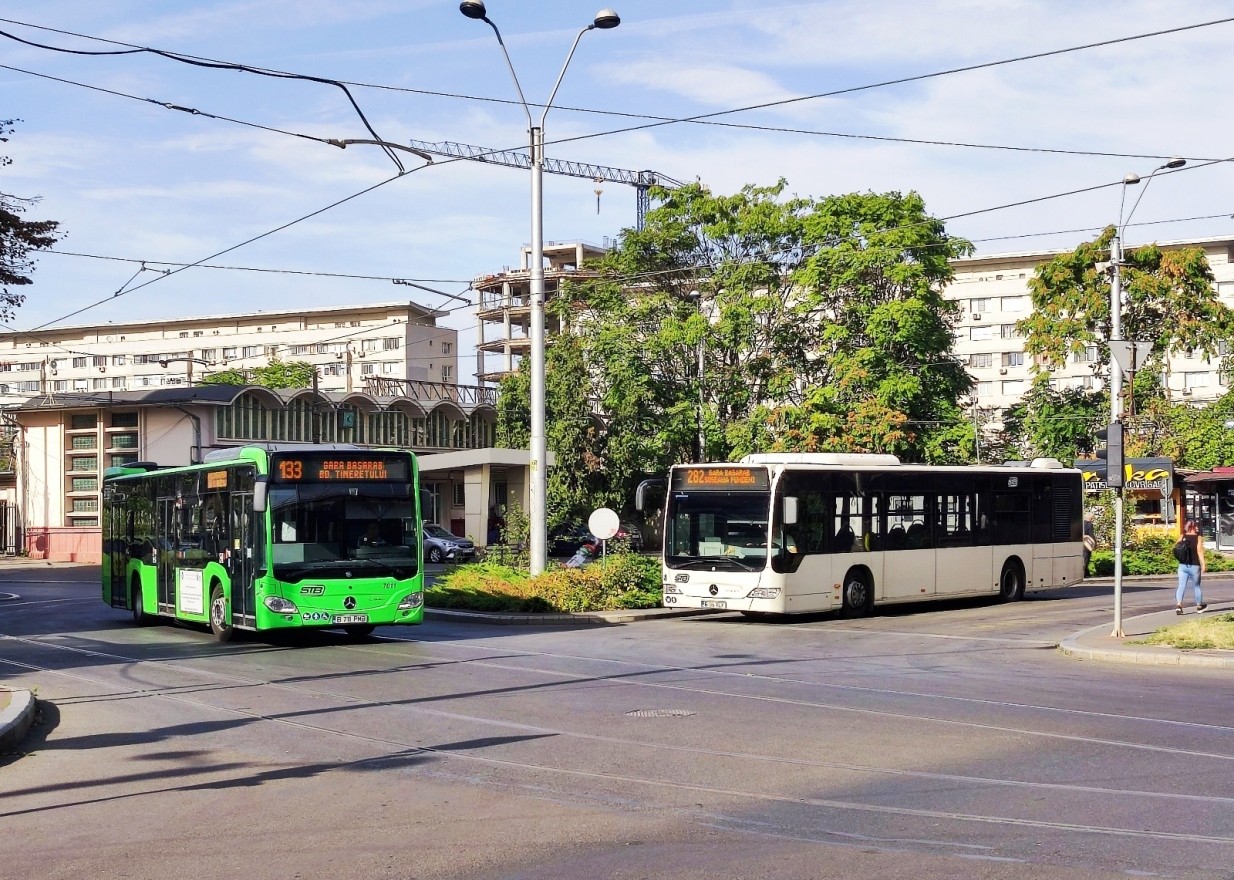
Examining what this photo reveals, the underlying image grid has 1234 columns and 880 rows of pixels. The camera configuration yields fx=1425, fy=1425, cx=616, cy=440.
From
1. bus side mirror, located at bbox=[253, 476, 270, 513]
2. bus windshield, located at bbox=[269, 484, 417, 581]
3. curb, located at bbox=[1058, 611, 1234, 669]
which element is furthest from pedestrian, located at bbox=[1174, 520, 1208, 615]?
bus side mirror, located at bbox=[253, 476, 270, 513]

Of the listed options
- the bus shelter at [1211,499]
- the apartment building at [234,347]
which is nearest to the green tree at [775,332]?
the bus shelter at [1211,499]

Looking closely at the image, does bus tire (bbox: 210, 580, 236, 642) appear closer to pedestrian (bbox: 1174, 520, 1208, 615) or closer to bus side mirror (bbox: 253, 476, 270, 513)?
bus side mirror (bbox: 253, 476, 270, 513)

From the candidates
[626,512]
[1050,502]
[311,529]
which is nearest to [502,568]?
[311,529]

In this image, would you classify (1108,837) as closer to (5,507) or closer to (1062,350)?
(1062,350)

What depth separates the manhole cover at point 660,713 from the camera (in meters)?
12.7

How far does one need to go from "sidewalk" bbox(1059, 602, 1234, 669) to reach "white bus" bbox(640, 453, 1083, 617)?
4651 mm

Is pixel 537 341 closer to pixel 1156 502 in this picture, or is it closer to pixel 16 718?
pixel 16 718

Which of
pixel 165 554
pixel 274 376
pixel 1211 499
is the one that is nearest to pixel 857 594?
pixel 165 554

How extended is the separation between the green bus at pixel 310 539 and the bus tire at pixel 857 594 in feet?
27.0

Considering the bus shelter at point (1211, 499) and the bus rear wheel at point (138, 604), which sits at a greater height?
the bus shelter at point (1211, 499)

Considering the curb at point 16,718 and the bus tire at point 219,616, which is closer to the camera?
the curb at point 16,718

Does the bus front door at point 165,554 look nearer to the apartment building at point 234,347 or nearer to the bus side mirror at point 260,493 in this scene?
the bus side mirror at point 260,493

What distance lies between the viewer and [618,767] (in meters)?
9.98

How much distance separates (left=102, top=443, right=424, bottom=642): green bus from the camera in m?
20.0
